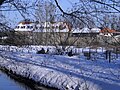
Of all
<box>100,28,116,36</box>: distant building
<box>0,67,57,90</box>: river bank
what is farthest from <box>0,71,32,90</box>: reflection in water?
<box>100,28,116,36</box>: distant building

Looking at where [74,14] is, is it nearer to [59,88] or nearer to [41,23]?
[41,23]

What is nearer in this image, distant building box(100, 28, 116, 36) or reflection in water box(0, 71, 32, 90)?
distant building box(100, 28, 116, 36)

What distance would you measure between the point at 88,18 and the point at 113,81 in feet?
36.3

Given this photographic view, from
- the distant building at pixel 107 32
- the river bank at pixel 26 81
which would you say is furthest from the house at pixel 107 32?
the river bank at pixel 26 81

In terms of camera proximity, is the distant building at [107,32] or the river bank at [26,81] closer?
the distant building at [107,32]

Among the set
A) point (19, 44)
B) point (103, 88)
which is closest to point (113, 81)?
point (103, 88)

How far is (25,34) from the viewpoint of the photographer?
9.48 meters

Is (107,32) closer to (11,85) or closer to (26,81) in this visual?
(11,85)

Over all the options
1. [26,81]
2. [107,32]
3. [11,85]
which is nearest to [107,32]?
[107,32]

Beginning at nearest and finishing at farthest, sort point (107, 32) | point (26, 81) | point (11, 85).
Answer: point (107, 32) → point (11, 85) → point (26, 81)

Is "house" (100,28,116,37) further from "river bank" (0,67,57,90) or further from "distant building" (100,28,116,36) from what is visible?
"river bank" (0,67,57,90)

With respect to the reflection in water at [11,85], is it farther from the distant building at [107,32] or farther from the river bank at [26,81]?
the distant building at [107,32]

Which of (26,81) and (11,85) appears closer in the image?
(11,85)

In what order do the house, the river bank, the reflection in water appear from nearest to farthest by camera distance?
the house < the river bank < the reflection in water
